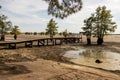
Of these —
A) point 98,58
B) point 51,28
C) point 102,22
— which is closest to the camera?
point 98,58

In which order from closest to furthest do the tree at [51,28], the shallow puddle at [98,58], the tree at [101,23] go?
the shallow puddle at [98,58] < the tree at [101,23] < the tree at [51,28]

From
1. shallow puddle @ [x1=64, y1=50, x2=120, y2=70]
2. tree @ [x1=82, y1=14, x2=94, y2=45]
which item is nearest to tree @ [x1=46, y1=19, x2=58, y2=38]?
tree @ [x1=82, y1=14, x2=94, y2=45]

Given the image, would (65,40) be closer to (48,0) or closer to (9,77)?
(48,0)

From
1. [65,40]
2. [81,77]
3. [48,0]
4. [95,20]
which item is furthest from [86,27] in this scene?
[81,77]

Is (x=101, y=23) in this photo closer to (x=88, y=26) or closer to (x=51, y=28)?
(x=88, y=26)

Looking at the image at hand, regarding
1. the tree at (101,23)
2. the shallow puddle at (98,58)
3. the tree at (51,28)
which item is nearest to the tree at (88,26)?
the tree at (101,23)

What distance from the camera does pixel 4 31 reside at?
5866cm

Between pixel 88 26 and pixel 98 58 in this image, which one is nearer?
pixel 98 58

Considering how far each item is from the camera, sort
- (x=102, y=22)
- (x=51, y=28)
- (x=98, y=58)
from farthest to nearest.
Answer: (x=51, y=28), (x=102, y=22), (x=98, y=58)

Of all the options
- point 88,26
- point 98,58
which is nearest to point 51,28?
point 88,26

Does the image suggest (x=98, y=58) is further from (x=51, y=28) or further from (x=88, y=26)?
(x=51, y=28)

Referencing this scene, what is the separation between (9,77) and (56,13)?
7519mm

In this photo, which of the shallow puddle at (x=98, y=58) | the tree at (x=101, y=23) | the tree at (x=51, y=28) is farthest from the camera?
the tree at (x=51, y=28)

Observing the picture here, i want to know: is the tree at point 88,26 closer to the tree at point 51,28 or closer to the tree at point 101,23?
the tree at point 101,23
